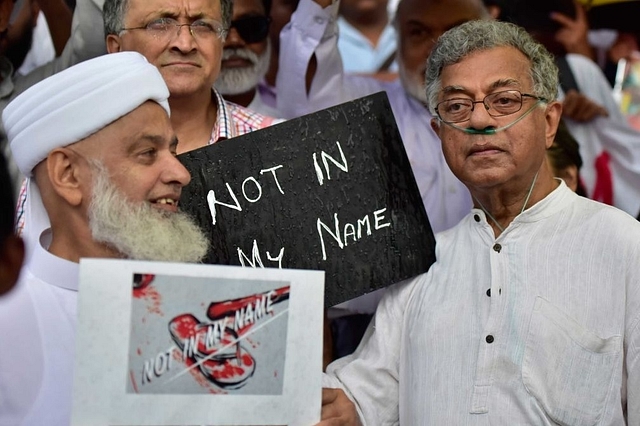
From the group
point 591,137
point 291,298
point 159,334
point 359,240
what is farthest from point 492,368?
point 591,137

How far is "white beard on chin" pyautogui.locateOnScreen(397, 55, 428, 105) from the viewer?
474cm

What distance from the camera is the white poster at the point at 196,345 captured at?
250 centimetres

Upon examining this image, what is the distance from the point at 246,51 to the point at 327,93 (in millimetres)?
431

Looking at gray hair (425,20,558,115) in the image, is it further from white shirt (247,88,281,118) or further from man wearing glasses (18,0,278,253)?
white shirt (247,88,281,118)

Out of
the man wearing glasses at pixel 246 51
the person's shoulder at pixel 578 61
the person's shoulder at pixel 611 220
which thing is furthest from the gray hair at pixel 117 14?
the person's shoulder at pixel 578 61

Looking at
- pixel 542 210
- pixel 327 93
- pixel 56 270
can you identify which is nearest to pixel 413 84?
pixel 327 93

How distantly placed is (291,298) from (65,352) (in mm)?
629

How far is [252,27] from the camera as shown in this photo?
456cm

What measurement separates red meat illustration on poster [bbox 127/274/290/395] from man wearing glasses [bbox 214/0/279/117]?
6.88 ft

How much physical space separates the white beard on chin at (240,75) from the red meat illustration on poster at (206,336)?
2.13m

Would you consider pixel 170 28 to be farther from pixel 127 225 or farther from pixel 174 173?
pixel 127 225

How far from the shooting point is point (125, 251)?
280cm

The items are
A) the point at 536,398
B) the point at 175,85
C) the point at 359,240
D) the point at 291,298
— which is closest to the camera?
the point at 291,298

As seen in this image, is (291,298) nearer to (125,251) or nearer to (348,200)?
(125,251)
